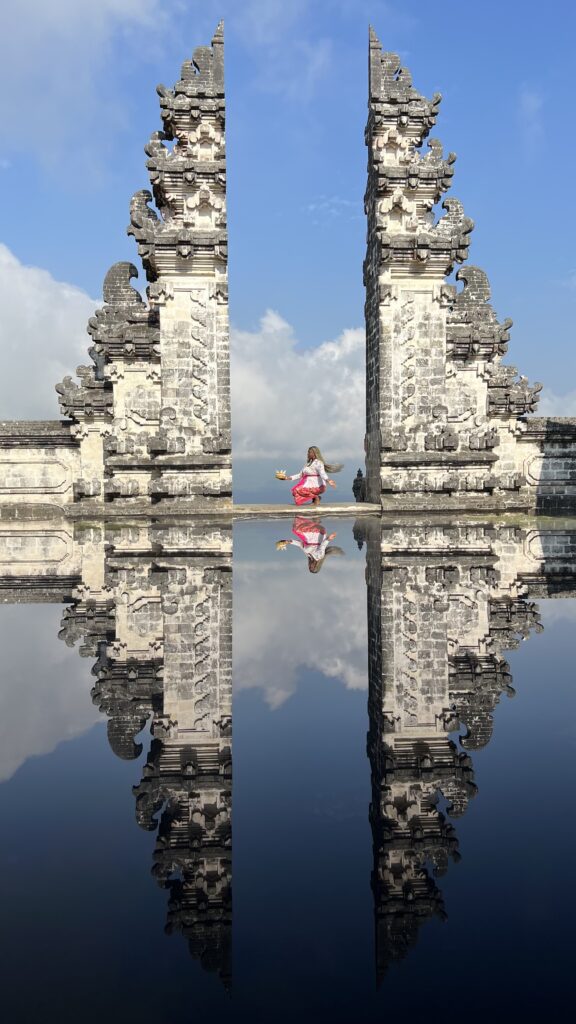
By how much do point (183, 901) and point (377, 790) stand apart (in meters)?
0.92

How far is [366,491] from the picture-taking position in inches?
A: 771

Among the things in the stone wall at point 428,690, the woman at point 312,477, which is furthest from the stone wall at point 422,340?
the stone wall at point 428,690

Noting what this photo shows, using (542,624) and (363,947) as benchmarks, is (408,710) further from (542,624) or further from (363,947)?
(542,624)

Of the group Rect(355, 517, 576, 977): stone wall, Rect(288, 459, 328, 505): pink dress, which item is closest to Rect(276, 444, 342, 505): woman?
Rect(288, 459, 328, 505): pink dress

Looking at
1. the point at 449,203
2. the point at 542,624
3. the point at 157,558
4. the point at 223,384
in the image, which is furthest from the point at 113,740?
the point at 449,203

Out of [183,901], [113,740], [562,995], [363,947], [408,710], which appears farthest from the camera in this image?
[408,710]

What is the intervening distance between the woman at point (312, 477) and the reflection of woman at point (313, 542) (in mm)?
1076

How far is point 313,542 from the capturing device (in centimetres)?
1259

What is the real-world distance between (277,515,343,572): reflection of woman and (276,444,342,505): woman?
1.08 m

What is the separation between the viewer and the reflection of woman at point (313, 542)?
9922 mm

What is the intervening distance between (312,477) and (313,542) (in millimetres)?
6327

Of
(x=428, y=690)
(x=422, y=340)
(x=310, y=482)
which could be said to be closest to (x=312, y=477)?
(x=310, y=482)

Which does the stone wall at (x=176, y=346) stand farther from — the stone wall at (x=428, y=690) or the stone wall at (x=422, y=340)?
the stone wall at (x=428, y=690)

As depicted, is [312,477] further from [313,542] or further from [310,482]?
[313,542]
